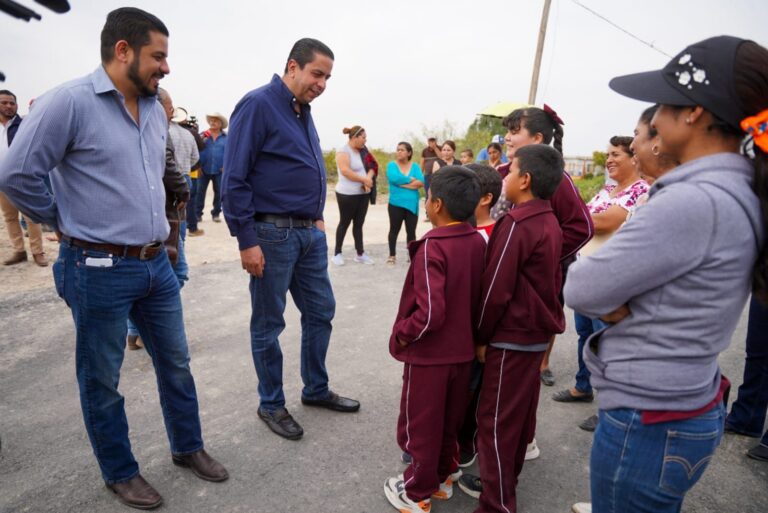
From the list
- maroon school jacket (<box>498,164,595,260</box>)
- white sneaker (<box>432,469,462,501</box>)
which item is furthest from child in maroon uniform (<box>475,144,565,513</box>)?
maroon school jacket (<box>498,164,595,260</box>)

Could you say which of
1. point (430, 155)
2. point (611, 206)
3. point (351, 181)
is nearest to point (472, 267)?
point (611, 206)

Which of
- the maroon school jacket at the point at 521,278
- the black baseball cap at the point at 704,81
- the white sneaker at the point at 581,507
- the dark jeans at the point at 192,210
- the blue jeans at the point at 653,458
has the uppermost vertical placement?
the black baseball cap at the point at 704,81

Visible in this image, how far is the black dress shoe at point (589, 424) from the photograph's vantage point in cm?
325

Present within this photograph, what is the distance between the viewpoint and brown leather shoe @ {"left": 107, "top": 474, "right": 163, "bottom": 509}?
2383 mm

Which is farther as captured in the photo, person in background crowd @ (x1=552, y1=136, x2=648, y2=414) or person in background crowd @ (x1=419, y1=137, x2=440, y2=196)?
person in background crowd @ (x1=419, y1=137, x2=440, y2=196)

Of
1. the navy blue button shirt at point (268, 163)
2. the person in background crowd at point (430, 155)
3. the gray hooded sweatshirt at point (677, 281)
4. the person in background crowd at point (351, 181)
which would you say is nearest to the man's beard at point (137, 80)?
the navy blue button shirt at point (268, 163)

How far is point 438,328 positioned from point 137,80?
6.16 ft

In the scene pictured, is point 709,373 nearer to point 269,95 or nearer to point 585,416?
point 585,416

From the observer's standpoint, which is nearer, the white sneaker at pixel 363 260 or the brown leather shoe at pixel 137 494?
the brown leather shoe at pixel 137 494

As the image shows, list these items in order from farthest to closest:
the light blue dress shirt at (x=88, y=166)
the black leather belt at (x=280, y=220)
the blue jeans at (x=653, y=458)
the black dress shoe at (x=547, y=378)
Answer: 1. the black dress shoe at (x=547, y=378)
2. the black leather belt at (x=280, y=220)
3. the light blue dress shirt at (x=88, y=166)
4. the blue jeans at (x=653, y=458)

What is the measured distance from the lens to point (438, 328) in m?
2.27

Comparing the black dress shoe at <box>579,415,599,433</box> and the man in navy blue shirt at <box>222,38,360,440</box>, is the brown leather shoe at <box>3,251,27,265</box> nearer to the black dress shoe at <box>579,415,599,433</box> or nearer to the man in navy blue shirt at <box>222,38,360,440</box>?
the man in navy blue shirt at <box>222,38,360,440</box>

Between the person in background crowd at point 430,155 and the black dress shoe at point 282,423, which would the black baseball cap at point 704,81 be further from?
the person in background crowd at point 430,155

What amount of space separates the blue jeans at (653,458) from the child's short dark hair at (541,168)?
1.20 m
